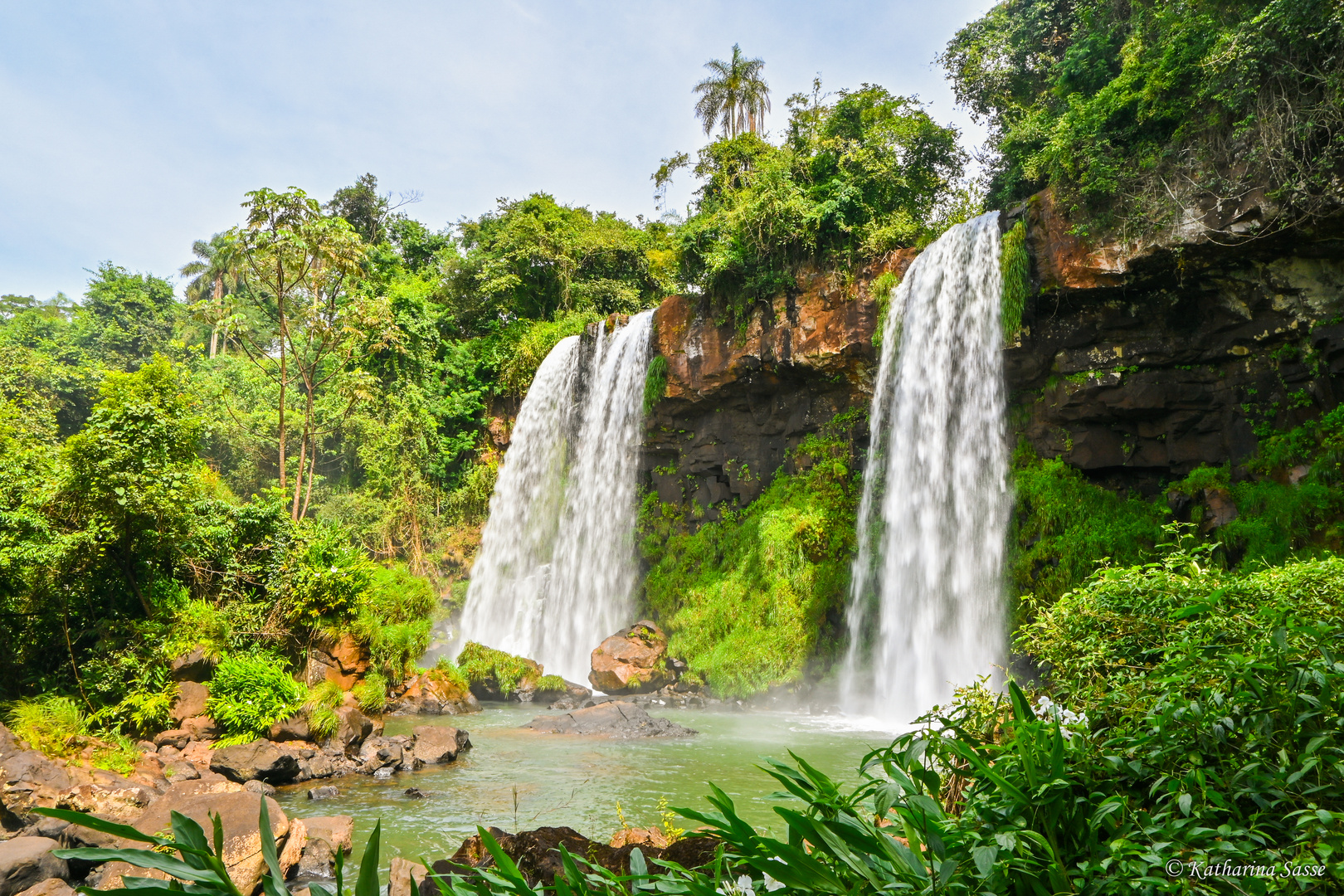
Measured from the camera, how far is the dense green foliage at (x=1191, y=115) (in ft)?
30.4

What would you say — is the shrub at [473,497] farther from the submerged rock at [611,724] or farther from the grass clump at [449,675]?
the submerged rock at [611,724]

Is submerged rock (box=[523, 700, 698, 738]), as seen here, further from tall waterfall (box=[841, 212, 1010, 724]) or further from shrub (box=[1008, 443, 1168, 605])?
shrub (box=[1008, 443, 1168, 605])

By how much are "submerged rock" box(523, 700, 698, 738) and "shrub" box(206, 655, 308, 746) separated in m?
3.59

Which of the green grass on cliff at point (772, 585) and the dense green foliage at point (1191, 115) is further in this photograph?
the green grass on cliff at point (772, 585)

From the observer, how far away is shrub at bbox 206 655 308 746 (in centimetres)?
895

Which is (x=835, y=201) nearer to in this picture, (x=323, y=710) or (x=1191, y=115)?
(x=1191, y=115)

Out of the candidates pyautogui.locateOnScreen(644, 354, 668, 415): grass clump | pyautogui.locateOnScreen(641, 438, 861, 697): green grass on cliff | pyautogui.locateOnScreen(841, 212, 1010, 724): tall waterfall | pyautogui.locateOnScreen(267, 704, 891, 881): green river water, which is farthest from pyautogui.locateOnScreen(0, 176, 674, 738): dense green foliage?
pyautogui.locateOnScreen(841, 212, 1010, 724): tall waterfall

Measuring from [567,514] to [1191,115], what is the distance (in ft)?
51.2

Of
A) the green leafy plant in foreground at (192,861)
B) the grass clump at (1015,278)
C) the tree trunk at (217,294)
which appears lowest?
the green leafy plant in foreground at (192,861)

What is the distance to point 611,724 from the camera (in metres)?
11.2

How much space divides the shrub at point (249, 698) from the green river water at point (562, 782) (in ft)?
4.08

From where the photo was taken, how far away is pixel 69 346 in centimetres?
3781
